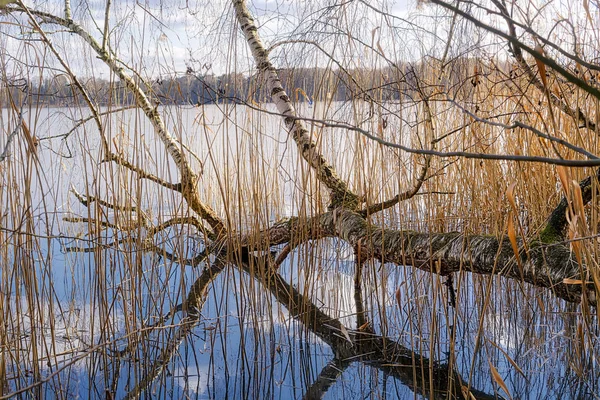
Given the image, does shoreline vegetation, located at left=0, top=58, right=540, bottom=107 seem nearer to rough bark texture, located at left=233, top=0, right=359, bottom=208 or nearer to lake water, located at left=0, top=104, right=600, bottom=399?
lake water, located at left=0, top=104, right=600, bottom=399

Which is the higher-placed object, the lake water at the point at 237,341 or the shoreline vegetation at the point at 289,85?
the shoreline vegetation at the point at 289,85

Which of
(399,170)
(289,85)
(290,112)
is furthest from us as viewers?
(290,112)

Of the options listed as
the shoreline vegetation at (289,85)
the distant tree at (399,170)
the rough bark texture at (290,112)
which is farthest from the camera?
the rough bark texture at (290,112)

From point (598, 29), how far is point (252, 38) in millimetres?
1208

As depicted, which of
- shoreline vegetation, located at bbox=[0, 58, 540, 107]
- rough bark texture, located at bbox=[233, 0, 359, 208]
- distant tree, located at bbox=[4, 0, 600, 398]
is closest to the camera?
distant tree, located at bbox=[4, 0, 600, 398]

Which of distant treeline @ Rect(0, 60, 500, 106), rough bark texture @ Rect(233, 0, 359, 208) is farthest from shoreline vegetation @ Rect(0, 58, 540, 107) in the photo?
rough bark texture @ Rect(233, 0, 359, 208)

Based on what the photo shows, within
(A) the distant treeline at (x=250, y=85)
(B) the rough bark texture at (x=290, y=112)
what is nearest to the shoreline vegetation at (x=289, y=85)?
(A) the distant treeline at (x=250, y=85)

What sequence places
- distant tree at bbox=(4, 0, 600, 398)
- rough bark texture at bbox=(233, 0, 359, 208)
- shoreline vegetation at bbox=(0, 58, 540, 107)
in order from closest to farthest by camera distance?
distant tree at bbox=(4, 0, 600, 398), shoreline vegetation at bbox=(0, 58, 540, 107), rough bark texture at bbox=(233, 0, 359, 208)

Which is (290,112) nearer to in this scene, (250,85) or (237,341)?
(250,85)

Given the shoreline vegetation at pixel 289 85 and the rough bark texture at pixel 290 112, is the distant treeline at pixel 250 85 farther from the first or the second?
the rough bark texture at pixel 290 112

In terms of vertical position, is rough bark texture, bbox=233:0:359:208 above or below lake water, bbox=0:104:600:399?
above

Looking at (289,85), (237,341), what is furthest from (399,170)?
(237,341)

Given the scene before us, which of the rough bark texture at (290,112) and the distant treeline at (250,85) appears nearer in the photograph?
the distant treeline at (250,85)

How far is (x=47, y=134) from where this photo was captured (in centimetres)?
235
